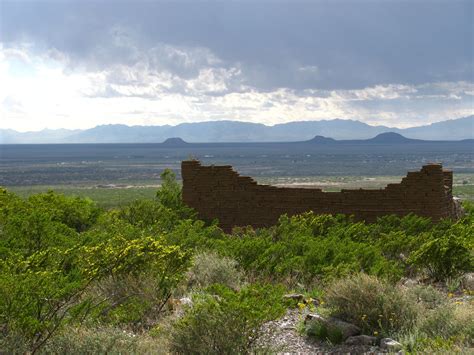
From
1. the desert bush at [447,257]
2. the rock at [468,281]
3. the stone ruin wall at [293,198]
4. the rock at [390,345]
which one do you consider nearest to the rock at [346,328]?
the rock at [390,345]

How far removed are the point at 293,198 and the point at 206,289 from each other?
892 centimetres

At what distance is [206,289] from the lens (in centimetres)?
850

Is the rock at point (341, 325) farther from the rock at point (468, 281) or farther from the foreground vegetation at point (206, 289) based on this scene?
the rock at point (468, 281)

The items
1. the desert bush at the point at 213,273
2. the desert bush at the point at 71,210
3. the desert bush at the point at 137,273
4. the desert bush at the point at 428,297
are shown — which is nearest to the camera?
the desert bush at the point at 137,273

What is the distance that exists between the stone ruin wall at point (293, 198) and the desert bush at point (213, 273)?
6.63 m

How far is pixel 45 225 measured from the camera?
11.9 metres

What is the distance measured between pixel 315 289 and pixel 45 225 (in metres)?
5.19

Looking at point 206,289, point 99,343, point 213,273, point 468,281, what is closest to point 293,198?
point 213,273

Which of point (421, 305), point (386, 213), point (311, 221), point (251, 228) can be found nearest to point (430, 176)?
point (386, 213)

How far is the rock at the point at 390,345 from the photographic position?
6.83m

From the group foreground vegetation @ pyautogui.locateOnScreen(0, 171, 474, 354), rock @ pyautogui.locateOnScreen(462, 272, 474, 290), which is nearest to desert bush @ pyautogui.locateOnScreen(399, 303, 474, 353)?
foreground vegetation @ pyautogui.locateOnScreen(0, 171, 474, 354)

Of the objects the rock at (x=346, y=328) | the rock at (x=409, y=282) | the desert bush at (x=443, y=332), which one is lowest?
the rock at (x=409, y=282)

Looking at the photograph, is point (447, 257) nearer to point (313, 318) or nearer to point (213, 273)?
point (313, 318)

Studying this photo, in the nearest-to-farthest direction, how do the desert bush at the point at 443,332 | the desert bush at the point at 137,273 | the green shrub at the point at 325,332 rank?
the desert bush at the point at 443,332
the green shrub at the point at 325,332
the desert bush at the point at 137,273
